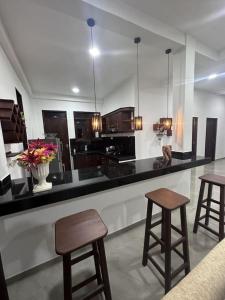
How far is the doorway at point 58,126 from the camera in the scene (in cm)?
549

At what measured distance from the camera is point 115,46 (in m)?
2.45

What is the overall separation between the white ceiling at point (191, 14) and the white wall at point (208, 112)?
355 cm

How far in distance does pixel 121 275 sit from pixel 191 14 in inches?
126

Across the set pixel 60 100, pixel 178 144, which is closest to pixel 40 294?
pixel 178 144

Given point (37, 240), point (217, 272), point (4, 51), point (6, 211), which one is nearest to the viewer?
point (217, 272)

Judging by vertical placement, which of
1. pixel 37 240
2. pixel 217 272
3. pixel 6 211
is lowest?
pixel 37 240

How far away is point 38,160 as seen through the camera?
1.29 m

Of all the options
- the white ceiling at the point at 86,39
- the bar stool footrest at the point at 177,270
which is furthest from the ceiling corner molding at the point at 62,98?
the bar stool footrest at the point at 177,270

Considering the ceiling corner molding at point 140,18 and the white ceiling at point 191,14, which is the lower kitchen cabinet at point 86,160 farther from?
the white ceiling at point 191,14

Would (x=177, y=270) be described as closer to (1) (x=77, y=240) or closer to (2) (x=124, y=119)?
(1) (x=77, y=240)

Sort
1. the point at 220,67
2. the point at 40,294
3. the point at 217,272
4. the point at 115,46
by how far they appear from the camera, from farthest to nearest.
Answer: the point at 220,67
the point at 115,46
the point at 40,294
the point at 217,272

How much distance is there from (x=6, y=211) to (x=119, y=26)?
236 cm

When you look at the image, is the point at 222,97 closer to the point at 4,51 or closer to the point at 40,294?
the point at 4,51

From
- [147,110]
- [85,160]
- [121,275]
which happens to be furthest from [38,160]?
[85,160]
